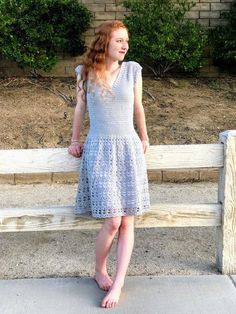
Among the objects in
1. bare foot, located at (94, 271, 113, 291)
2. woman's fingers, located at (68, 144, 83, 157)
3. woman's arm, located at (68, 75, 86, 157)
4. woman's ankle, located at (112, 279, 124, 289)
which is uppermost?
woman's arm, located at (68, 75, 86, 157)

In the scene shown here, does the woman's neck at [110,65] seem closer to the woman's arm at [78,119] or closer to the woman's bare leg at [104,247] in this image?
the woman's arm at [78,119]

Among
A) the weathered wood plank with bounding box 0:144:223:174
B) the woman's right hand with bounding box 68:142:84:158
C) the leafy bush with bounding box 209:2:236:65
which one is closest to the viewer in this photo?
the woman's right hand with bounding box 68:142:84:158

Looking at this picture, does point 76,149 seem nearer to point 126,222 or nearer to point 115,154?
point 115,154

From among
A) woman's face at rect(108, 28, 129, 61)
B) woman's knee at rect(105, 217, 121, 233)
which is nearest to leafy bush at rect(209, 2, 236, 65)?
woman's face at rect(108, 28, 129, 61)

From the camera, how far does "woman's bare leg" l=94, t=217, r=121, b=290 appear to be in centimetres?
342

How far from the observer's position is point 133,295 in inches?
139

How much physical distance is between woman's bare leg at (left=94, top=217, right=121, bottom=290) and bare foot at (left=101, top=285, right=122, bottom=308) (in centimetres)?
15

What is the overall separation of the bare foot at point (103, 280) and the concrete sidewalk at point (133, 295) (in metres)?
0.04

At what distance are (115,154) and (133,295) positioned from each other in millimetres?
909

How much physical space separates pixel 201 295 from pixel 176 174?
2.88 metres

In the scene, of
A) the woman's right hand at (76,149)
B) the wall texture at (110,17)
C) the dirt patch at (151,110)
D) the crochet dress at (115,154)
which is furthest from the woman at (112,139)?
the wall texture at (110,17)

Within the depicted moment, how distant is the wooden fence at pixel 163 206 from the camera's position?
367 cm

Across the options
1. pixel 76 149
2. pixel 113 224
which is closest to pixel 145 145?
pixel 76 149

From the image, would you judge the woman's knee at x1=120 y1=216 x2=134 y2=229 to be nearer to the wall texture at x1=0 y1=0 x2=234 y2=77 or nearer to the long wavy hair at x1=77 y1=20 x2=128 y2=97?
the long wavy hair at x1=77 y1=20 x2=128 y2=97
